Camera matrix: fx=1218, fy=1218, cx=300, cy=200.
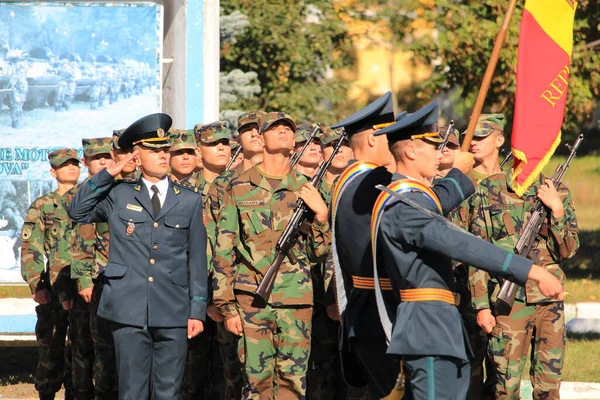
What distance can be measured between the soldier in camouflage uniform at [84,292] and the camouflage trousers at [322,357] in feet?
5.86

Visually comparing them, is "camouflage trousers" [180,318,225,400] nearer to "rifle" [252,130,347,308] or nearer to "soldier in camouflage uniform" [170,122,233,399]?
"soldier in camouflage uniform" [170,122,233,399]

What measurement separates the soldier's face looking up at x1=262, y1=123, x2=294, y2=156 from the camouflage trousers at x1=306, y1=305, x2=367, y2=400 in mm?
1430

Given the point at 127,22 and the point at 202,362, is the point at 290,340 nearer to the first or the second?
the point at 202,362

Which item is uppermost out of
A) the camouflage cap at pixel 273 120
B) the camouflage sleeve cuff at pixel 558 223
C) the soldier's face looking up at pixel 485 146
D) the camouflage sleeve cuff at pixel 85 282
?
the camouflage cap at pixel 273 120

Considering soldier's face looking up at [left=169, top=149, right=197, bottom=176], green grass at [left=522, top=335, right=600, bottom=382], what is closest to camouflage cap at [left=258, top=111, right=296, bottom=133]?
soldier's face looking up at [left=169, top=149, right=197, bottom=176]

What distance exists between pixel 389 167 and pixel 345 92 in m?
17.5

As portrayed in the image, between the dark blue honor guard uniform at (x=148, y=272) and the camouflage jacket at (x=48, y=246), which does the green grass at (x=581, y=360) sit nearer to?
the camouflage jacket at (x=48, y=246)

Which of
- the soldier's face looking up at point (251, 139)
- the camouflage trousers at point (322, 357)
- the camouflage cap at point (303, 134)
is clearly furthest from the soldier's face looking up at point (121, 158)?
the camouflage trousers at point (322, 357)

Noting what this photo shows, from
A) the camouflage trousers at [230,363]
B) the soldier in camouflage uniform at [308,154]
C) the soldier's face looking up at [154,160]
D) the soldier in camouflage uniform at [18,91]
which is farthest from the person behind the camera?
the soldier in camouflage uniform at [18,91]

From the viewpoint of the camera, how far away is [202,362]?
32.1 feet

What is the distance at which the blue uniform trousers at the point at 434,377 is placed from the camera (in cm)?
609

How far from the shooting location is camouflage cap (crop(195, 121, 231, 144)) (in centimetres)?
1048

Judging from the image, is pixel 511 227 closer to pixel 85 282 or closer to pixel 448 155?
pixel 448 155

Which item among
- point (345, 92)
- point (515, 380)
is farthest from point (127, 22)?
point (345, 92)
